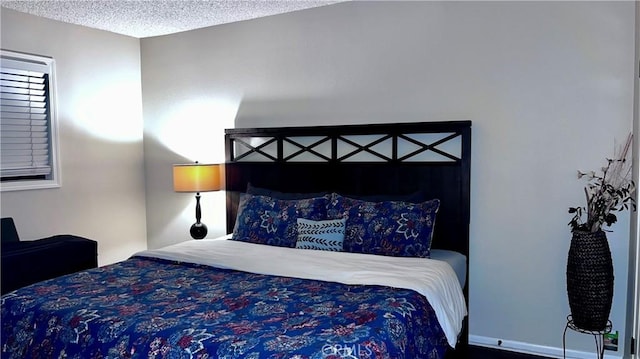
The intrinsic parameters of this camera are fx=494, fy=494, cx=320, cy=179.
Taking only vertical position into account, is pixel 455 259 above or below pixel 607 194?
below

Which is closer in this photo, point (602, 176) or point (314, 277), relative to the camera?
point (314, 277)

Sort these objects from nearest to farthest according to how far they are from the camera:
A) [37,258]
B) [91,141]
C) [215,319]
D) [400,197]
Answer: [215,319] → [37,258] → [400,197] → [91,141]

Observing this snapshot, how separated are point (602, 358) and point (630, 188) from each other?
1012mm

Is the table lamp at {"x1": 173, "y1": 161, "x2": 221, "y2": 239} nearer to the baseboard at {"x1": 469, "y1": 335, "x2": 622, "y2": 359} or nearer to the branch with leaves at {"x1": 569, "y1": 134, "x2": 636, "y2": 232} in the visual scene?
the baseboard at {"x1": 469, "y1": 335, "x2": 622, "y2": 359}

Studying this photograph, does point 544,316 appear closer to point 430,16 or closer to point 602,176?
point 602,176

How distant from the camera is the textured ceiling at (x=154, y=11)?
143 inches

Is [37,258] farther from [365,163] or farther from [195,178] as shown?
[365,163]

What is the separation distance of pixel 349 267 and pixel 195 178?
1833mm

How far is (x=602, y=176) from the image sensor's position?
300cm

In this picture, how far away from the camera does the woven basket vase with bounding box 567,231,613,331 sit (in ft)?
8.91

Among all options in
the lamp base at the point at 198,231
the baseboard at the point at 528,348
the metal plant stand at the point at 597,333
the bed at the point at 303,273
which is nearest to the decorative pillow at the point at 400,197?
the bed at the point at 303,273

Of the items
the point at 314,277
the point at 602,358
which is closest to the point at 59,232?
the point at 314,277

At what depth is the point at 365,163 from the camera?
366 cm

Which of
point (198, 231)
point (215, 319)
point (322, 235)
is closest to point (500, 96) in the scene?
point (322, 235)
